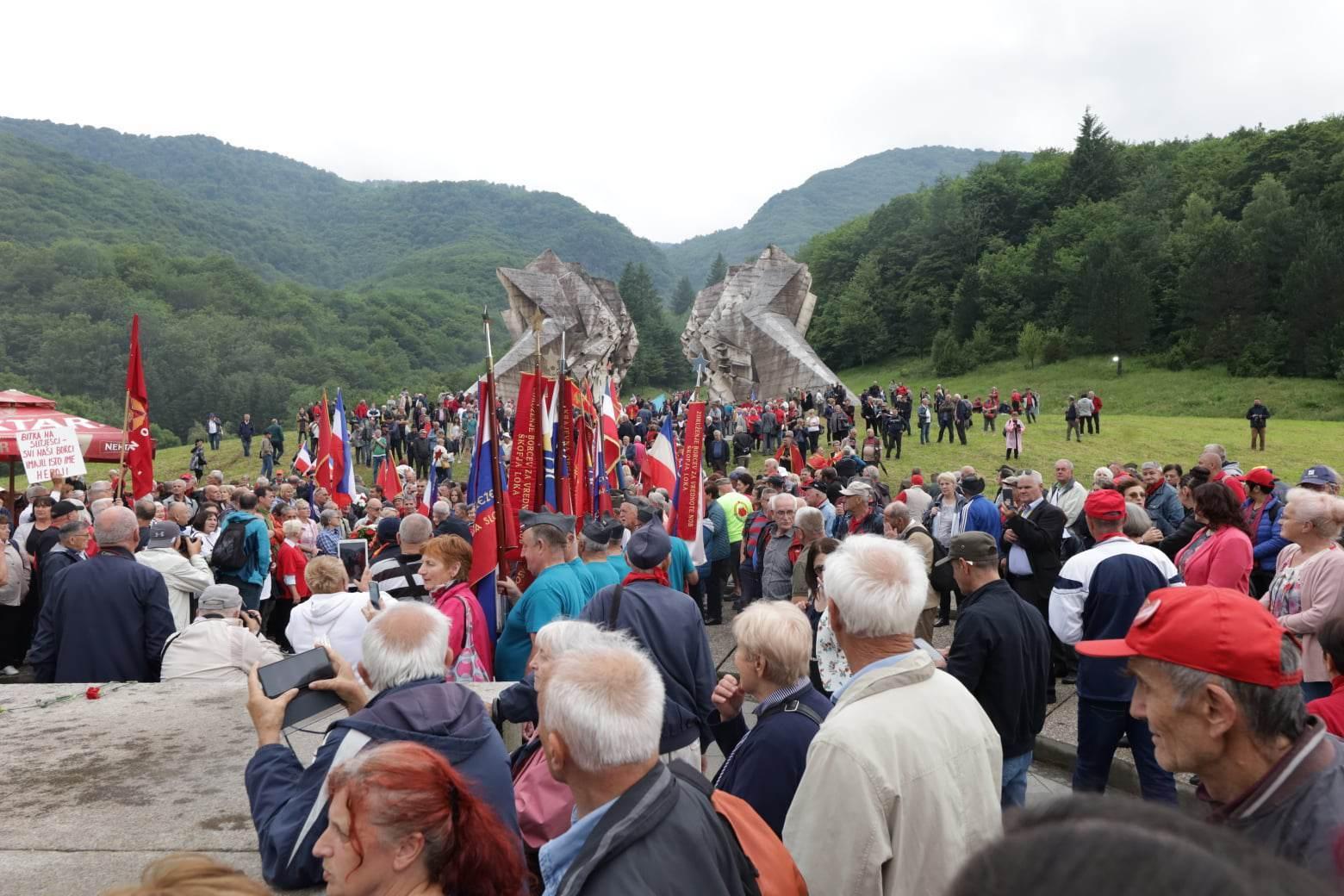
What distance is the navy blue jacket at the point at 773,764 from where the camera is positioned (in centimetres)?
288

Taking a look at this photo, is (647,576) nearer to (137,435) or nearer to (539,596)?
(539,596)

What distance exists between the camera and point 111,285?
244ft

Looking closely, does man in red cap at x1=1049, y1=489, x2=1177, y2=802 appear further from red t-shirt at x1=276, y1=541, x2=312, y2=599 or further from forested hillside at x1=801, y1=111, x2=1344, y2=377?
forested hillside at x1=801, y1=111, x2=1344, y2=377

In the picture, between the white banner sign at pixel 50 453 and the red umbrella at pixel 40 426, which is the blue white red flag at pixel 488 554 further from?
the red umbrella at pixel 40 426

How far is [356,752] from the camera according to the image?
254cm

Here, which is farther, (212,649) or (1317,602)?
(212,649)

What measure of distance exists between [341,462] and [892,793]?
12988 millimetres

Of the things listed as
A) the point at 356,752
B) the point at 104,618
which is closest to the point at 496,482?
the point at 104,618

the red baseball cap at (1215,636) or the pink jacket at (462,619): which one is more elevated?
the red baseball cap at (1215,636)

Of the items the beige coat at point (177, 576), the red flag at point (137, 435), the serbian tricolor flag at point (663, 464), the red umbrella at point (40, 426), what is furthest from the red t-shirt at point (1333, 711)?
the red umbrella at point (40, 426)

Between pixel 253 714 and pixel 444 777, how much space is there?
1018 millimetres

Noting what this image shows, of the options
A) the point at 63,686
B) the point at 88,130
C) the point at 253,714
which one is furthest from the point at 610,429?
the point at 88,130

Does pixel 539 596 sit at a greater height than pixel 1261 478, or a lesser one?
lesser

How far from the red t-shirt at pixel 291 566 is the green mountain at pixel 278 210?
101 metres
